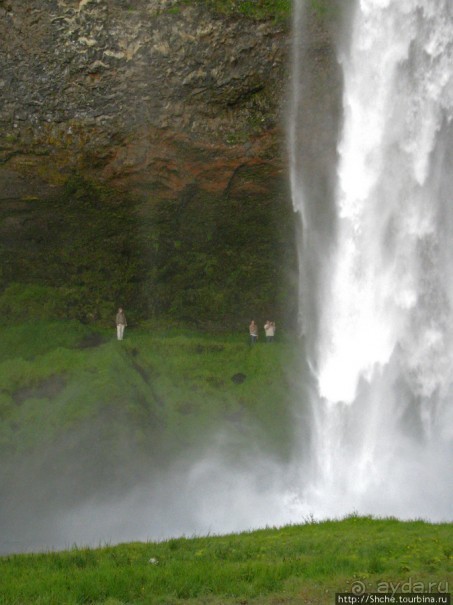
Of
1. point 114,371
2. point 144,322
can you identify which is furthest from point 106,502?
point 144,322

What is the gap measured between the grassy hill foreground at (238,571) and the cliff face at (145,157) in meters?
14.9

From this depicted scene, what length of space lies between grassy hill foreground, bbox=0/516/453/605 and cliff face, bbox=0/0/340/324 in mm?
14883

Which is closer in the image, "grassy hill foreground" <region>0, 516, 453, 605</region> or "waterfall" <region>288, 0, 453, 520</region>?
"grassy hill foreground" <region>0, 516, 453, 605</region>

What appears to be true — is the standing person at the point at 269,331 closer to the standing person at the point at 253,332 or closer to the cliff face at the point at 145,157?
the standing person at the point at 253,332

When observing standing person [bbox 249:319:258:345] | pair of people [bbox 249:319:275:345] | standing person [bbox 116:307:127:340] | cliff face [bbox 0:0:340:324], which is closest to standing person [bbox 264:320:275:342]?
pair of people [bbox 249:319:275:345]

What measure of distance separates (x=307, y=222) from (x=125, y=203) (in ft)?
20.5

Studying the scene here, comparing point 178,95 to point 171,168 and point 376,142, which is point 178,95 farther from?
point 376,142

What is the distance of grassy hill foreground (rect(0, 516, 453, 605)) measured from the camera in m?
9.17

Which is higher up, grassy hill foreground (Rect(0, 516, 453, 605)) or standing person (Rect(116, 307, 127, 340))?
standing person (Rect(116, 307, 127, 340))

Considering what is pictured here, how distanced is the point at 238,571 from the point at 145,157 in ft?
55.1

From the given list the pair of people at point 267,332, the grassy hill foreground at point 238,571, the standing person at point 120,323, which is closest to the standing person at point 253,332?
the pair of people at point 267,332

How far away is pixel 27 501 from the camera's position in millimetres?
19953

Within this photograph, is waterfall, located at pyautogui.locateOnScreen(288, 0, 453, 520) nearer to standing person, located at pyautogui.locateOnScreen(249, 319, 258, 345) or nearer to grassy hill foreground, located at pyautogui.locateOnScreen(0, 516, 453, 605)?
standing person, located at pyautogui.locateOnScreen(249, 319, 258, 345)

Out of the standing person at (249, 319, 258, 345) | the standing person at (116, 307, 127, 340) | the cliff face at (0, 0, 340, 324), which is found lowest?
the standing person at (249, 319, 258, 345)
